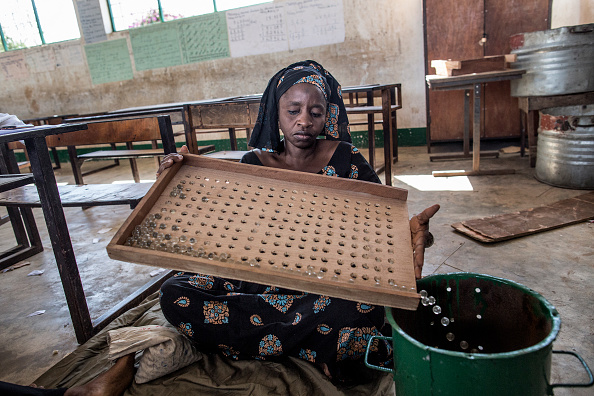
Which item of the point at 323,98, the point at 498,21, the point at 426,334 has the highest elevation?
the point at 498,21

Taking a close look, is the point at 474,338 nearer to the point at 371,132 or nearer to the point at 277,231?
the point at 277,231

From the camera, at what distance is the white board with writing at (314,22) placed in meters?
6.26

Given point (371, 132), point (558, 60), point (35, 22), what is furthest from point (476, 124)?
point (35, 22)

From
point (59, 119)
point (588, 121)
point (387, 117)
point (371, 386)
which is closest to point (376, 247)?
point (371, 386)

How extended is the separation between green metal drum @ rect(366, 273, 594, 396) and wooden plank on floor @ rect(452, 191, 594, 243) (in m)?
1.58

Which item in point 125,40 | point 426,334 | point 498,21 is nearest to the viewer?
point 426,334

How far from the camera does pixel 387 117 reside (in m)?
3.71

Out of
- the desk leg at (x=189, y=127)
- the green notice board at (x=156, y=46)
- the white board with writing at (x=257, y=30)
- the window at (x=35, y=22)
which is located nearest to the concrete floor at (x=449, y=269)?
the desk leg at (x=189, y=127)

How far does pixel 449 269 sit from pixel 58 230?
216 centimetres

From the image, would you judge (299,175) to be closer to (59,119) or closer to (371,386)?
(371,386)

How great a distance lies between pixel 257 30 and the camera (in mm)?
6676

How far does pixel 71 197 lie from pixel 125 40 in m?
6.23

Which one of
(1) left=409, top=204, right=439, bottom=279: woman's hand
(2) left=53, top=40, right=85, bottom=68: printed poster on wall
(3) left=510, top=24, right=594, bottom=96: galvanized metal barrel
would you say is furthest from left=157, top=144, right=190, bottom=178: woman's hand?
(2) left=53, top=40, right=85, bottom=68: printed poster on wall

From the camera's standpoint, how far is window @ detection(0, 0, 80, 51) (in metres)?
7.77
